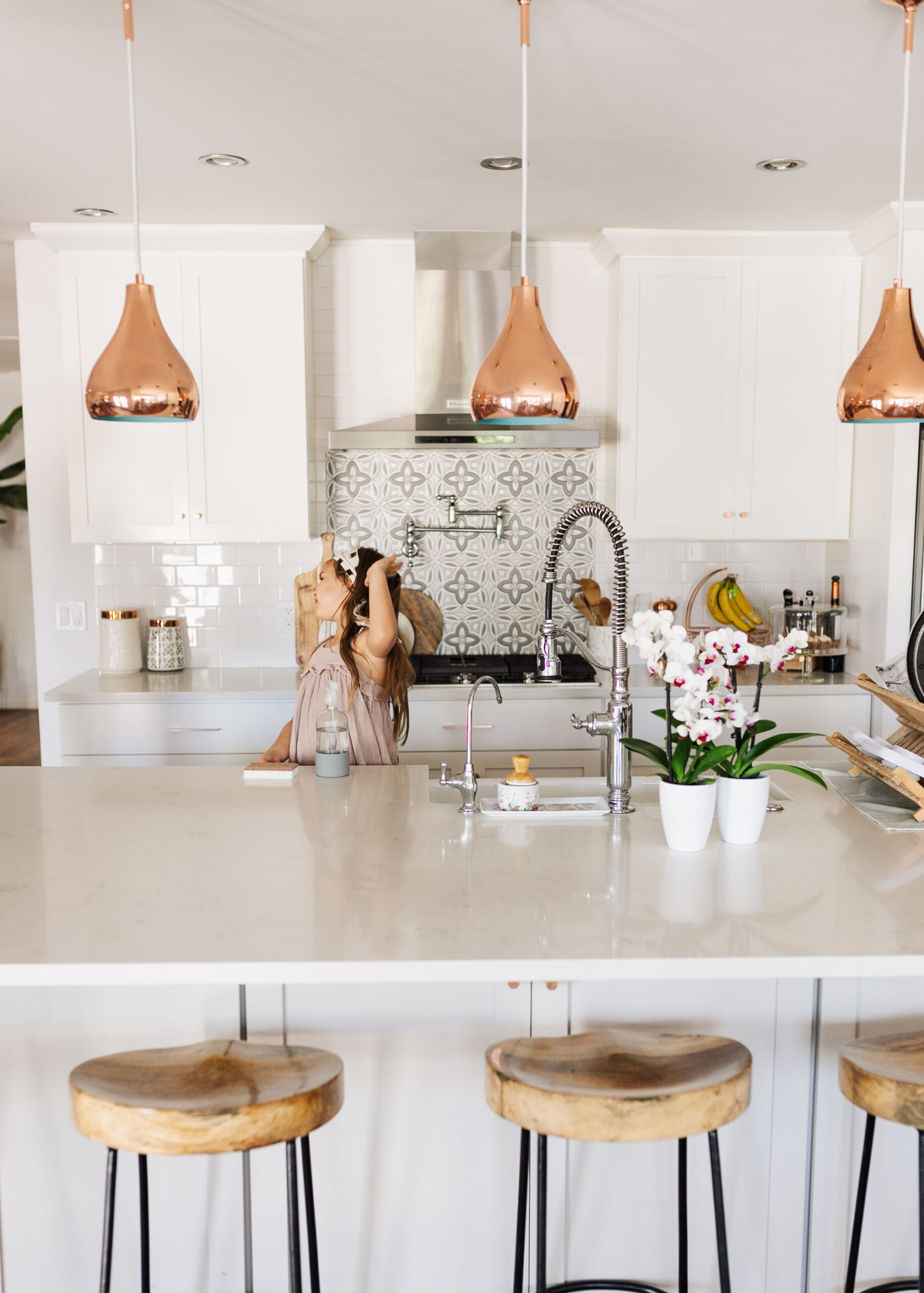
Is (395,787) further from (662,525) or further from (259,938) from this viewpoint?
(662,525)

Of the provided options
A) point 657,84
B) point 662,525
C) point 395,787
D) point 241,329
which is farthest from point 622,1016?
point 241,329

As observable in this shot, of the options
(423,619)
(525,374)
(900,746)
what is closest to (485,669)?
(423,619)

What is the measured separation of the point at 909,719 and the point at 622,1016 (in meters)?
1.01

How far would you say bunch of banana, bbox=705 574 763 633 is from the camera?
421 cm

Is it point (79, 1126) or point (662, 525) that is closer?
point (79, 1126)

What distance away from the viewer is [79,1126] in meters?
1.51

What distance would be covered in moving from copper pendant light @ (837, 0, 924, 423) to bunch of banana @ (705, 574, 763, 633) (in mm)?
2120

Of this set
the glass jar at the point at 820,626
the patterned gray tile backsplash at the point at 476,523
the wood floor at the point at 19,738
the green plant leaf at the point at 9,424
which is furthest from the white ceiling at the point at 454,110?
the green plant leaf at the point at 9,424

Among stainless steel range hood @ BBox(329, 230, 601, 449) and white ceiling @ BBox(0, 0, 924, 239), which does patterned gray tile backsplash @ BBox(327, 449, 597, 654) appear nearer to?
stainless steel range hood @ BBox(329, 230, 601, 449)

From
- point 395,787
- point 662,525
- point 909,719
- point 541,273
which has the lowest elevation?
point 395,787

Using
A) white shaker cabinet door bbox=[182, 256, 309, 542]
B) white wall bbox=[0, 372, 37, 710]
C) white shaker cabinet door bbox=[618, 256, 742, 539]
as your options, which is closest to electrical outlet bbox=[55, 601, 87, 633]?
white shaker cabinet door bbox=[182, 256, 309, 542]

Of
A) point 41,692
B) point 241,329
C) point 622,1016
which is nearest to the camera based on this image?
point 622,1016

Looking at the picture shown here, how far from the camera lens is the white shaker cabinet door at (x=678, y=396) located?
3930mm

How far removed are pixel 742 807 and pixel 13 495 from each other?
699 cm
